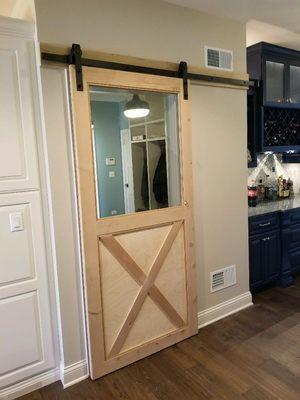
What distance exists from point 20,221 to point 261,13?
2.51 meters

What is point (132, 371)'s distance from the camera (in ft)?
7.43

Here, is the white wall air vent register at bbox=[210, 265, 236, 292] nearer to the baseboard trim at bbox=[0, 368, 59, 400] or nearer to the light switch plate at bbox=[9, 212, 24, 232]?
the baseboard trim at bbox=[0, 368, 59, 400]

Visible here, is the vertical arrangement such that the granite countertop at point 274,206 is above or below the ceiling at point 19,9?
below

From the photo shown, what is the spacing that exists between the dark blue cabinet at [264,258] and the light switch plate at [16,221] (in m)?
2.21

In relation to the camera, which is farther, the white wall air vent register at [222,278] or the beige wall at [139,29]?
the white wall air vent register at [222,278]

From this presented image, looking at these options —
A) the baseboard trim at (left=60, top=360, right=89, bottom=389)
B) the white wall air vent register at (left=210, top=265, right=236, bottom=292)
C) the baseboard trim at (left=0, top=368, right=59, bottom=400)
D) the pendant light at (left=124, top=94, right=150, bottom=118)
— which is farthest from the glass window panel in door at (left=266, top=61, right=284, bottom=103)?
the baseboard trim at (left=0, top=368, right=59, bottom=400)

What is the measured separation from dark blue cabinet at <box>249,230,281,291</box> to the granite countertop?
238mm

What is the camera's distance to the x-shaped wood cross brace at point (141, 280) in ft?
7.29

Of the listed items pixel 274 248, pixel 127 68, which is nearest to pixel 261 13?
pixel 127 68

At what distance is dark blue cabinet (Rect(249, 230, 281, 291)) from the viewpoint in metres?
3.23

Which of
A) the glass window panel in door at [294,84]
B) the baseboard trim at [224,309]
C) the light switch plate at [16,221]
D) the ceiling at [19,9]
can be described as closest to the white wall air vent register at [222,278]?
the baseboard trim at [224,309]

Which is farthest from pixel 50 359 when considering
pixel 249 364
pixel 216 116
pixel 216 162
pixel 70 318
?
pixel 216 116

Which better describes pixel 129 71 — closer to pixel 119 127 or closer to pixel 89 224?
pixel 119 127

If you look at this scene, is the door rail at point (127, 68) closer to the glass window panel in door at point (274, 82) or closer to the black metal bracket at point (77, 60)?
the black metal bracket at point (77, 60)
